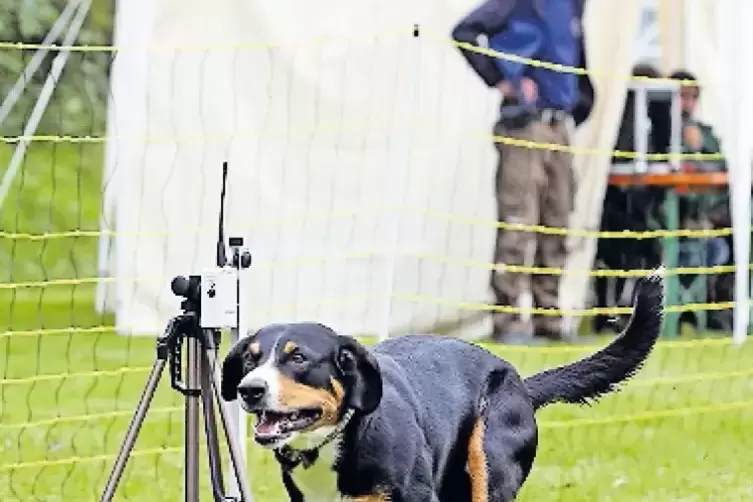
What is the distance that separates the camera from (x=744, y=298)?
36.6ft

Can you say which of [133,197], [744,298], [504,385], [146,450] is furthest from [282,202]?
[504,385]

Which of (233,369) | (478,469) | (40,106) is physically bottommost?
(478,469)

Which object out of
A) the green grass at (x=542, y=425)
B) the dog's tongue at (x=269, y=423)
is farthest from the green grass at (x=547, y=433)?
the dog's tongue at (x=269, y=423)

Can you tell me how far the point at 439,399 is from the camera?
5.48 metres

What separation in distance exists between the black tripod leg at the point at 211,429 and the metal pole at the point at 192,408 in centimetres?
2

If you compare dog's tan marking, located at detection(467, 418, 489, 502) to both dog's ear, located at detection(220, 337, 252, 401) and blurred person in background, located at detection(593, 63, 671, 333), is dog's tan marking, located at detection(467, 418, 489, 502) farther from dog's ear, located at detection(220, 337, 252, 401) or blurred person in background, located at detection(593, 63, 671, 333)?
blurred person in background, located at detection(593, 63, 671, 333)

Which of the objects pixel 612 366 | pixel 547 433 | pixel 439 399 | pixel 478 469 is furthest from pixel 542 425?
pixel 439 399

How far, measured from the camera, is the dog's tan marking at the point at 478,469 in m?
5.62

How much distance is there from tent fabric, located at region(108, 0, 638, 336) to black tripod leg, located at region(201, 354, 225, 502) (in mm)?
5865

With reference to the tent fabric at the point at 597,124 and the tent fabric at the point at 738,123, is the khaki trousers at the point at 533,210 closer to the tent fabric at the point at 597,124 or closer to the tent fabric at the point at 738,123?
the tent fabric at the point at 597,124

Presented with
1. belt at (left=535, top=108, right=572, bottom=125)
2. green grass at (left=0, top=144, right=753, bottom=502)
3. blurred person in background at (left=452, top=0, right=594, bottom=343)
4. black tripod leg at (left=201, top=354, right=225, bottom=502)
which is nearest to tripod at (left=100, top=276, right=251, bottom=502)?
black tripod leg at (left=201, top=354, right=225, bottom=502)

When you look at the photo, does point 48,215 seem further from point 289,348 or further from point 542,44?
Result: point 289,348

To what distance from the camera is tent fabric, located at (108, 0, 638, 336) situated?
1130cm

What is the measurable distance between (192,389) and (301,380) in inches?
18.4
